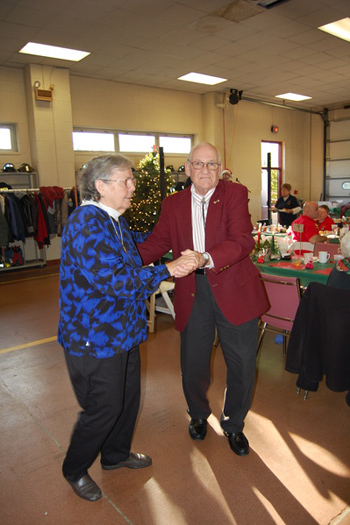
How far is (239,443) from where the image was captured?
240 centimetres

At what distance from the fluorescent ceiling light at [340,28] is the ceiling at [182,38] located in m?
0.11

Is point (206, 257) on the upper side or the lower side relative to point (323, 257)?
upper

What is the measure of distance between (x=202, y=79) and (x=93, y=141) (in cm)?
297

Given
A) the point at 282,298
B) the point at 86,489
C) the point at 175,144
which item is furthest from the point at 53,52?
the point at 86,489

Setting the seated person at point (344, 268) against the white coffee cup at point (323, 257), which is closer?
the seated person at point (344, 268)

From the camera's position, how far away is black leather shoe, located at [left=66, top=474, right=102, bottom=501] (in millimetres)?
2053

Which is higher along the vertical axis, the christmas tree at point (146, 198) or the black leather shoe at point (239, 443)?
the christmas tree at point (146, 198)

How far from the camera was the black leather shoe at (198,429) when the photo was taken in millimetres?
2531

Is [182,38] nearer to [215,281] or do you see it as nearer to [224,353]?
[215,281]

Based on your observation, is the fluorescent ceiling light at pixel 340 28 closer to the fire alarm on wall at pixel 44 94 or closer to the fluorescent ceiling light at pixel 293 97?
the fluorescent ceiling light at pixel 293 97

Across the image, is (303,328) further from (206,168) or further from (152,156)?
(152,156)

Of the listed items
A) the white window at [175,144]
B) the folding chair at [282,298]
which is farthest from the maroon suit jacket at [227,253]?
the white window at [175,144]

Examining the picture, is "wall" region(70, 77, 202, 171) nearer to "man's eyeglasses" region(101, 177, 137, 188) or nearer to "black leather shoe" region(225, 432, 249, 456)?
"man's eyeglasses" region(101, 177, 137, 188)

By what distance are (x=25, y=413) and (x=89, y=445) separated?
1.20 metres
